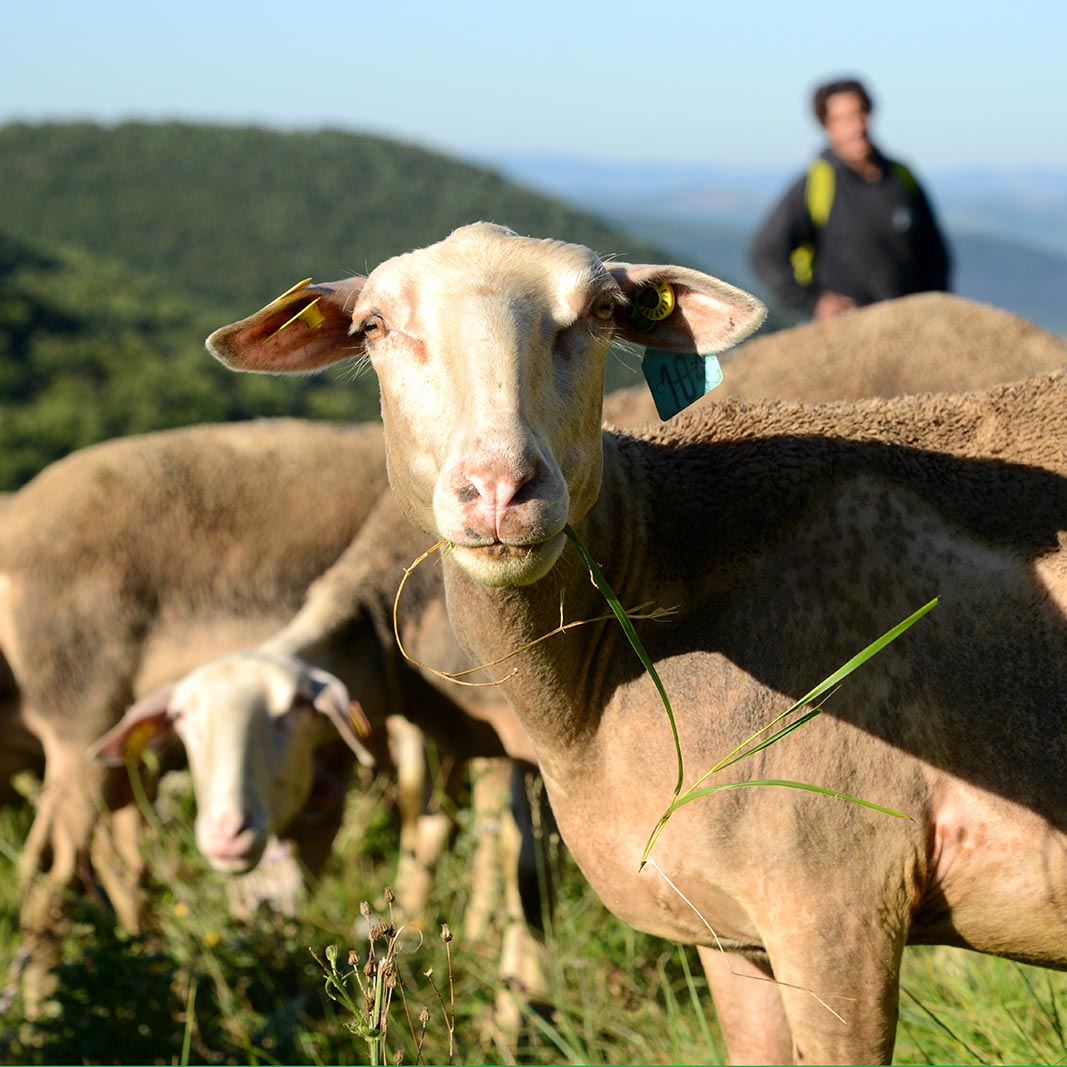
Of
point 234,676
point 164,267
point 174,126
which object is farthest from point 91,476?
point 174,126

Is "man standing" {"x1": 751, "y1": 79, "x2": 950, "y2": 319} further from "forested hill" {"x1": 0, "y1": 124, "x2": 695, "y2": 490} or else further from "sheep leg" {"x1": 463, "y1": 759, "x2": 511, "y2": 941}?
"forested hill" {"x1": 0, "y1": 124, "x2": 695, "y2": 490}

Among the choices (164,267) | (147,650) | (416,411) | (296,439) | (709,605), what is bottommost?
(164,267)

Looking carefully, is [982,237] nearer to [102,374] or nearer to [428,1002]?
[102,374]

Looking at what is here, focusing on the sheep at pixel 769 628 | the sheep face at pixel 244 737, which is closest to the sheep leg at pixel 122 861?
the sheep face at pixel 244 737

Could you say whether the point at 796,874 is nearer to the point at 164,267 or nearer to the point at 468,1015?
the point at 468,1015

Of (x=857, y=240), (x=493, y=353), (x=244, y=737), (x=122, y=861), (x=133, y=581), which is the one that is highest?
(x=493, y=353)

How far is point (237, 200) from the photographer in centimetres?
4400

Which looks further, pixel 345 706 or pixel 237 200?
pixel 237 200

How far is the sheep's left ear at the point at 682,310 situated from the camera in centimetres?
298

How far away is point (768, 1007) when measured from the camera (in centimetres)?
339

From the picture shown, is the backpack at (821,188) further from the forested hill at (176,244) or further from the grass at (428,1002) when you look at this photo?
the forested hill at (176,244)

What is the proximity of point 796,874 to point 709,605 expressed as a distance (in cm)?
60

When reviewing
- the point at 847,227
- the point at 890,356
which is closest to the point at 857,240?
the point at 847,227

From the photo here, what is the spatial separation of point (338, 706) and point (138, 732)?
85 cm
